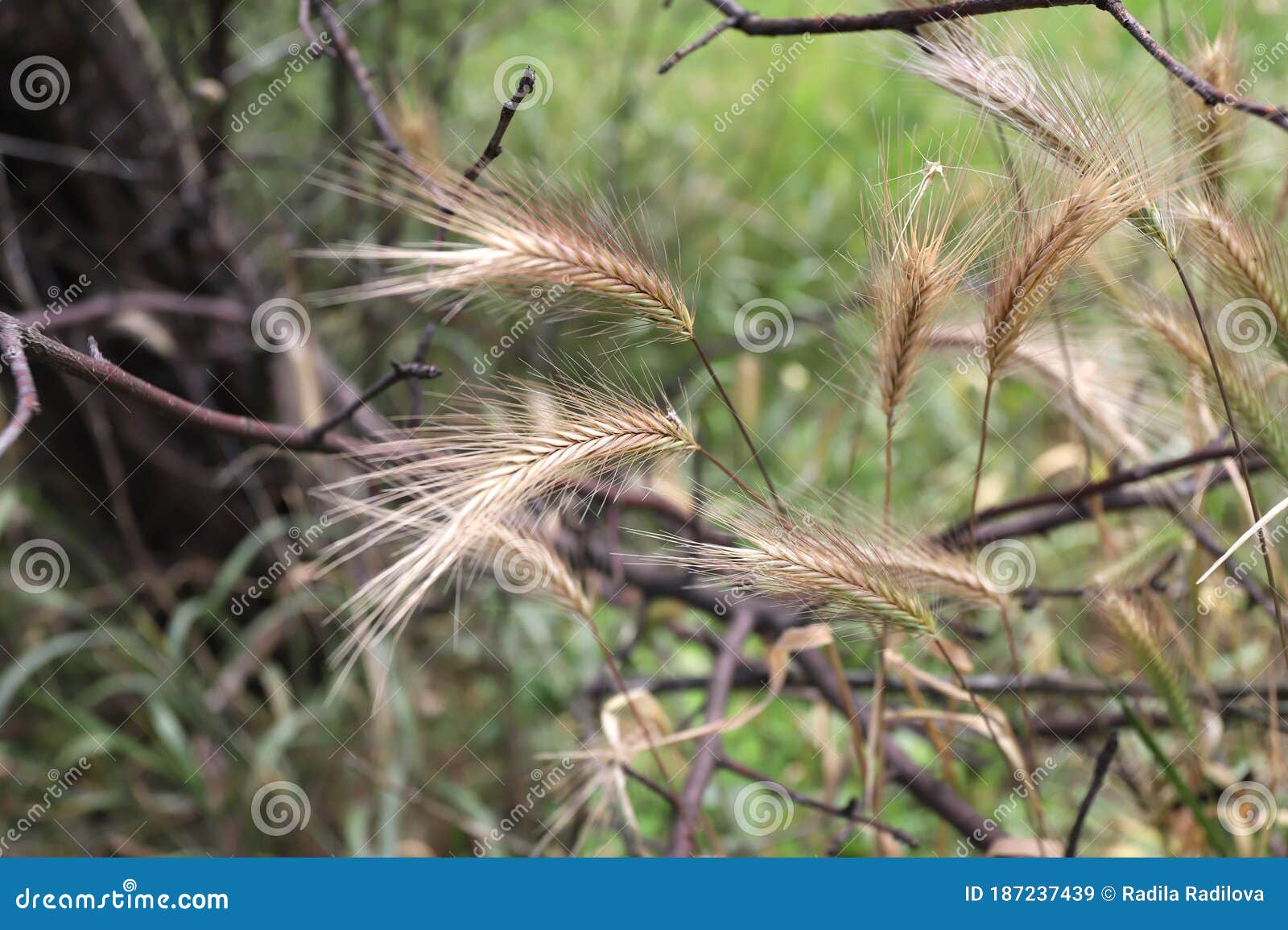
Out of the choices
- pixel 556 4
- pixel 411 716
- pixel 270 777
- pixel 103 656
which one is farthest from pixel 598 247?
pixel 556 4

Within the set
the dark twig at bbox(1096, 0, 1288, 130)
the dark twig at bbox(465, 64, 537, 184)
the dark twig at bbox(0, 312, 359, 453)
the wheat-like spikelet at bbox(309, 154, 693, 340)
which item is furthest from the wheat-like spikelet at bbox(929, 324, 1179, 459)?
the dark twig at bbox(0, 312, 359, 453)

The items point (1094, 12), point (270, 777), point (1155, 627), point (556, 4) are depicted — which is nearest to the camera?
point (1155, 627)

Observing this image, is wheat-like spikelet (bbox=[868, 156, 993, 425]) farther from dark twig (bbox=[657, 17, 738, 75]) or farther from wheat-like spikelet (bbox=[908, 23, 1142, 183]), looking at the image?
dark twig (bbox=[657, 17, 738, 75])

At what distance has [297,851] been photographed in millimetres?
2039

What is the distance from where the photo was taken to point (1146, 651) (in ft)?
3.50

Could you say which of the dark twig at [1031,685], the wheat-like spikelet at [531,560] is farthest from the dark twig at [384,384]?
the dark twig at [1031,685]

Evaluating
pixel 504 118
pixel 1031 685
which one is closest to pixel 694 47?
pixel 504 118

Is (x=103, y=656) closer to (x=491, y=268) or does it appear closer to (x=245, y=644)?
(x=245, y=644)

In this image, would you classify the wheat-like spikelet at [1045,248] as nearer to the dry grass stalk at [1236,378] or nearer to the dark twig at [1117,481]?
the dry grass stalk at [1236,378]

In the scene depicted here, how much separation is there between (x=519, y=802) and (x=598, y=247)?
1.52 meters

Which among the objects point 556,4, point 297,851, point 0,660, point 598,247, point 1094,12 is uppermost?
point 1094,12

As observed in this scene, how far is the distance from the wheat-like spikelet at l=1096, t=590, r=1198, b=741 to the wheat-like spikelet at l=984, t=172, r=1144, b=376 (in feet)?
1.18

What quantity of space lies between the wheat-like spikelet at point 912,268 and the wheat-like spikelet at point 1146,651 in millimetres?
379

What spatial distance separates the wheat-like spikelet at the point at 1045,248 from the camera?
798 millimetres
